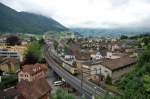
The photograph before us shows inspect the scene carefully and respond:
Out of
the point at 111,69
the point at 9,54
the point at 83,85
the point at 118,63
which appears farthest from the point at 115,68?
the point at 9,54

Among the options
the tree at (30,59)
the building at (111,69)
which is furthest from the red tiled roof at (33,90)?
the tree at (30,59)

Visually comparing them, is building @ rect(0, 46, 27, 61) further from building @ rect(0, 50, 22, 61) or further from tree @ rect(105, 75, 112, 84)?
tree @ rect(105, 75, 112, 84)

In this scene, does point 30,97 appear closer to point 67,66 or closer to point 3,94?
point 3,94

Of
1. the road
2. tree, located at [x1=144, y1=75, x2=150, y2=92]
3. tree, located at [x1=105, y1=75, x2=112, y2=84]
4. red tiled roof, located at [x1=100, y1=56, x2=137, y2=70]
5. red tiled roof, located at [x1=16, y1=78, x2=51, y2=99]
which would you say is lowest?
the road

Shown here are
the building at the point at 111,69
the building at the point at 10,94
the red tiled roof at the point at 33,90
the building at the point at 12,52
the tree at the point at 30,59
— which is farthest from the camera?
the building at the point at 12,52

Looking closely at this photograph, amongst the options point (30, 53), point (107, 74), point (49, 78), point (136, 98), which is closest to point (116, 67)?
point (107, 74)

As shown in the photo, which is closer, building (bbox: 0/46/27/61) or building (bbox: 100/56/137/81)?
building (bbox: 100/56/137/81)

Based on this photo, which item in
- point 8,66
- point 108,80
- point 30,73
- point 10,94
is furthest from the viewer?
point 8,66

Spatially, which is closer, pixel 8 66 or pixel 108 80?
pixel 108 80

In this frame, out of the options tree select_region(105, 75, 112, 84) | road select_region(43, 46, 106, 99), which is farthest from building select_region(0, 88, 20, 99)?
tree select_region(105, 75, 112, 84)

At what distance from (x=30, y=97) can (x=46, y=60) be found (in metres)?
45.5

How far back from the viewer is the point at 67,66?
242 ft

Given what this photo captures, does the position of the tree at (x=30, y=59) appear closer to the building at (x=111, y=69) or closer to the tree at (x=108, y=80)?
the building at (x=111, y=69)

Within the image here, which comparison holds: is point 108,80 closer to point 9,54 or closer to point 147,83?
point 147,83
